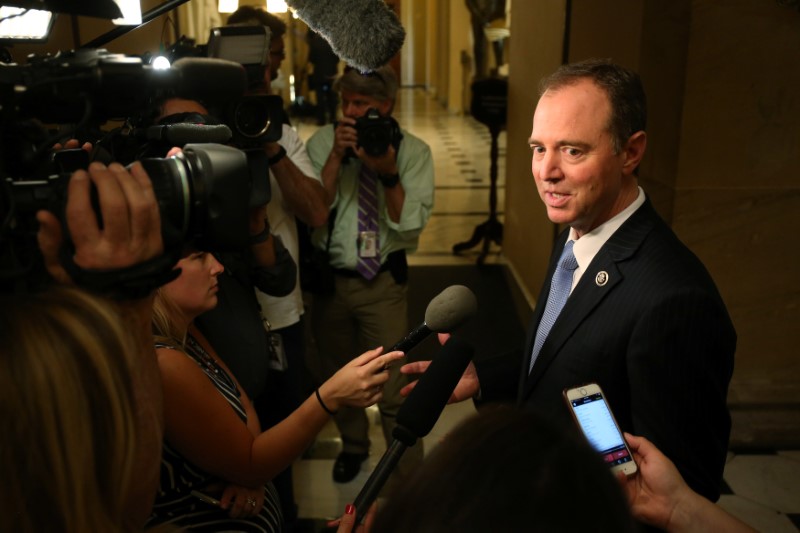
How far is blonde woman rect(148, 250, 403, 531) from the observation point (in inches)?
52.6

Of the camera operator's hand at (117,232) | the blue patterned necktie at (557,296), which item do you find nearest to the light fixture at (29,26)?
the camera operator's hand at (117,232)

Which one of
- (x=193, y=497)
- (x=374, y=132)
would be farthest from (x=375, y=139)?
(x=193, y=497)

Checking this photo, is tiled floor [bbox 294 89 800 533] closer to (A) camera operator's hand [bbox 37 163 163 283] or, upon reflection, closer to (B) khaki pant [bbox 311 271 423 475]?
(B) khaki pant [bbox 311 271 423 475]

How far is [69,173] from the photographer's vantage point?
2.85 ft

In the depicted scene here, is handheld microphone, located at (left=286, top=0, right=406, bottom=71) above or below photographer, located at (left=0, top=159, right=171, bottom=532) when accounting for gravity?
above

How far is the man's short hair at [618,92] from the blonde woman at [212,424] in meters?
0.67

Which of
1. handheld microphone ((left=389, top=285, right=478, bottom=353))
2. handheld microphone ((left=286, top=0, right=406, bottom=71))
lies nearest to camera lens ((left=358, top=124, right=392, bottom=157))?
handheld microphone ((left=286, top=0, right=406, bottom=71))

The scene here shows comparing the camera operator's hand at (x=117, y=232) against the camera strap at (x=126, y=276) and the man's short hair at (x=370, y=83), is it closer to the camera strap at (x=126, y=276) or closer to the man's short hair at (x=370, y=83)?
the camera strap at (x=126, y=276)

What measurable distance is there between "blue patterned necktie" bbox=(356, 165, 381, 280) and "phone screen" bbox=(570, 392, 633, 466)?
159 cm

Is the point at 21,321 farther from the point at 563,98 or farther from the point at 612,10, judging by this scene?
the point at 612,10

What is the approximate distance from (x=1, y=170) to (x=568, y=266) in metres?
1.17

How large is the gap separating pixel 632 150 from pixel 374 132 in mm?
1223

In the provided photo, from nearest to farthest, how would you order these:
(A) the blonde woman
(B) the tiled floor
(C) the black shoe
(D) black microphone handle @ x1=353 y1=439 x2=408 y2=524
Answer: (D) black microphone handle @ x1=353 y1=439 x2=408 y2=524
(A) the blonde woman
(B) the tiled floor
(C) the black shoe

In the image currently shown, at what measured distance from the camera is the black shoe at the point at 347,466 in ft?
9.44
